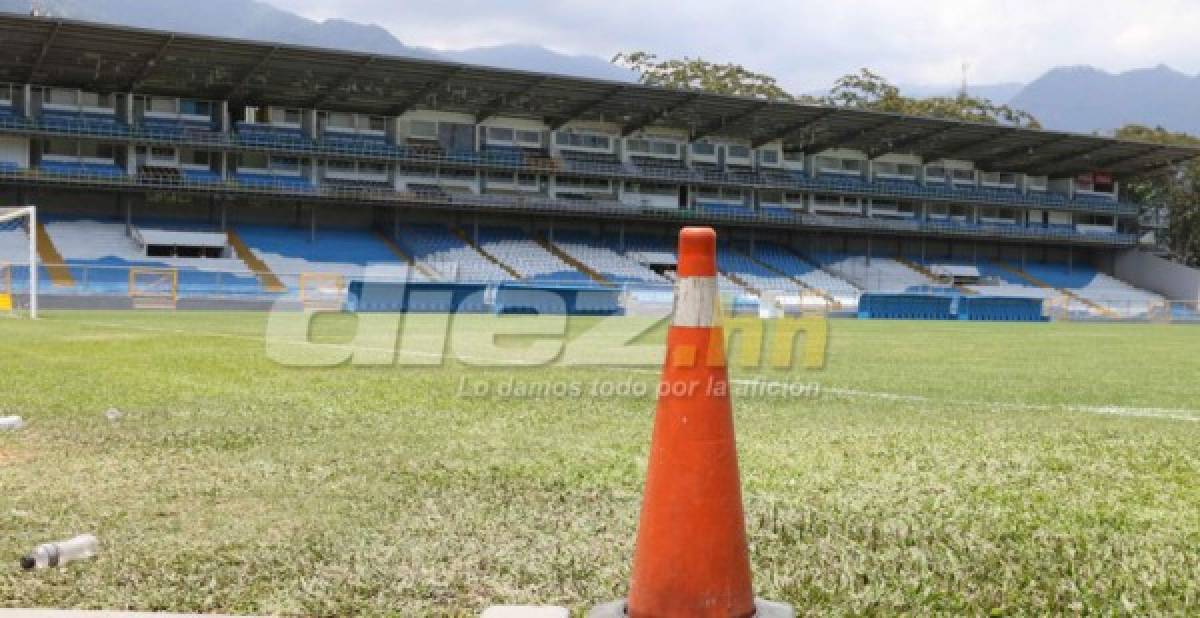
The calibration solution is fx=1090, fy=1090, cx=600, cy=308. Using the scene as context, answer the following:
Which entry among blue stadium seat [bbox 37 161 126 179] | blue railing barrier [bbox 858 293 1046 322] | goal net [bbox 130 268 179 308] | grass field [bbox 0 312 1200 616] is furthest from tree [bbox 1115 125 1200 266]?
grass field [bbox 0 312 1200 616]

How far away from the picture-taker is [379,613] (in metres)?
2.67

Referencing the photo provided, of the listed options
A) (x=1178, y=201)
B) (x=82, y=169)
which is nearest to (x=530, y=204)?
(x=82, y=169)

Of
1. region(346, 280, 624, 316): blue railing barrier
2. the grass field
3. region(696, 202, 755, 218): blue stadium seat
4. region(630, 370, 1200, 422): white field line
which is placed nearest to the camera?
the grass field

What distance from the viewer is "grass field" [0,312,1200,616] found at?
9.50 ft

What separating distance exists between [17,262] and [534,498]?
32881mm

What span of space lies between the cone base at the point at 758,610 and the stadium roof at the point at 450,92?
40.9 meters

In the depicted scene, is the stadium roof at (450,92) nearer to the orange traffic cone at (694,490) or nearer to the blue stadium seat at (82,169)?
the blue stadium seat at (82,169)

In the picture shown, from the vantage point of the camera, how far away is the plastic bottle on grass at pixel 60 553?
2.96 meters

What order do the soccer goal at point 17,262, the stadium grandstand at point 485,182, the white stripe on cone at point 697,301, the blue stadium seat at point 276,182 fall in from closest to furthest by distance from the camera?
the white stripe on cone at point 697,301 → the soccer goal at point 17,262 → the stadium grandstand at point 485,182 → the blue stadium seat at point 276,182

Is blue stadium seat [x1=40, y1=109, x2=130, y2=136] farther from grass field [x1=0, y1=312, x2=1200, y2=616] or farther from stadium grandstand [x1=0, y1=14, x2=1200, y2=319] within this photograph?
grass field [x1=0, y1=312, x2=1200, y2=616]

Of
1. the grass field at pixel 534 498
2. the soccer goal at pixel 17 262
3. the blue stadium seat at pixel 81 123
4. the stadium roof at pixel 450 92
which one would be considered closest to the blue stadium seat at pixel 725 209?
the stadium roof at pixel 450 92

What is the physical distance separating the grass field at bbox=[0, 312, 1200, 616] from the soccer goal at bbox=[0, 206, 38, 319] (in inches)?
660

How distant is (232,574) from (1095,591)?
7.67 feet

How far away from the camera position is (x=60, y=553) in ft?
9.93
